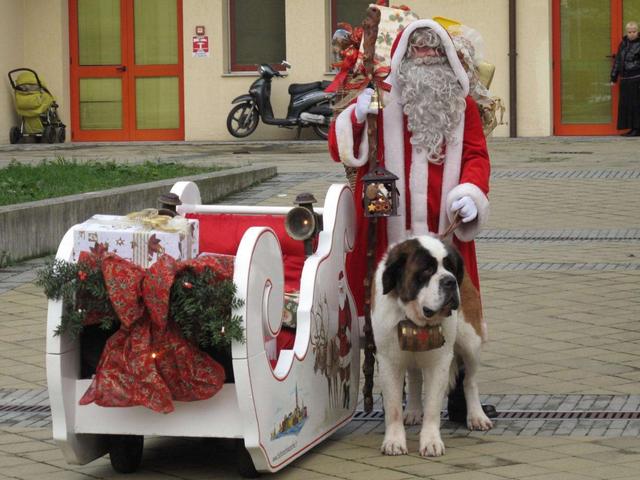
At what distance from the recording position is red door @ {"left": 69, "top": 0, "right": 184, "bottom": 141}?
2610 centimetres

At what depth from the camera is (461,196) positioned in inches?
233

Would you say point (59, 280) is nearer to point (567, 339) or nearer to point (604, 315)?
point (567, 339)

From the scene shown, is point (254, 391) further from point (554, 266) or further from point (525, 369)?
point (554, 266)

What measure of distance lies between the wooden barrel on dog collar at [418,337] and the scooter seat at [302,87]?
1916 cm

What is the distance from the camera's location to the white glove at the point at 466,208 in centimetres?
587

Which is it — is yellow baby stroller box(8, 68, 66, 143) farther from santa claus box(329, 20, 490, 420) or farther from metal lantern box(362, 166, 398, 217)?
metal lantern box(362, 166, 398, 217)

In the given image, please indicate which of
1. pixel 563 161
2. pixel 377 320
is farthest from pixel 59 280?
pixel 563 161

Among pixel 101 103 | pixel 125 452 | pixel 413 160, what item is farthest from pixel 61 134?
pixel 125 452

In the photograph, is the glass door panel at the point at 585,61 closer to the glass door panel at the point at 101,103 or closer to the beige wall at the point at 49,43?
the glass door panel at the point at 101,103

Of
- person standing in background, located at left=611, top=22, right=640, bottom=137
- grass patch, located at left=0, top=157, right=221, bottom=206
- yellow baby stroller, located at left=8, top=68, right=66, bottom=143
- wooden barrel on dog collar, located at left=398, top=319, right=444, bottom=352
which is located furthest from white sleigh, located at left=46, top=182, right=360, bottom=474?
yellow baby stroller, located at left=8, top=68, right=66, bottom=143

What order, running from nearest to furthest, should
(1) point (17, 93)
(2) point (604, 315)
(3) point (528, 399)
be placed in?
(3) point (528, 399), (2) point (604, 315), (1) point (17, 93)

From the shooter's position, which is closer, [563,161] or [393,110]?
[393,110]

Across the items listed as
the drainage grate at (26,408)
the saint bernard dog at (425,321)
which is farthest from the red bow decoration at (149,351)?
the drainage grate at (26,408)

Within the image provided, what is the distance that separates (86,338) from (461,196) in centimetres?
169
